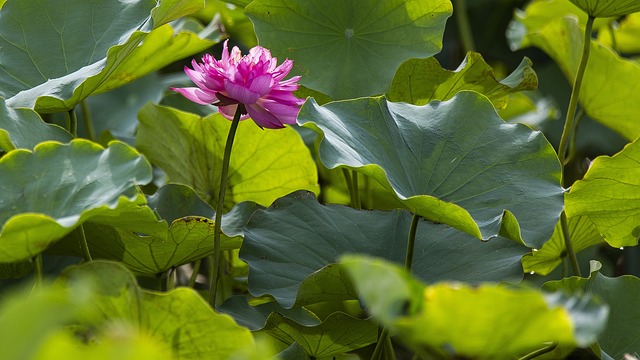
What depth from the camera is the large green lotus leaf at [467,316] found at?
0.58 meters

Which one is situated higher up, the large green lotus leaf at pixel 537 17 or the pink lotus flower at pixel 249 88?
the pink lotus flower at pixel 249 88

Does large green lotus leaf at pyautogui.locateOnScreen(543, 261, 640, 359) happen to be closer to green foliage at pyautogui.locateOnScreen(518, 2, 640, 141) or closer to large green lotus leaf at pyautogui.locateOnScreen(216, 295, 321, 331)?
large green lotus leaf at pyautogui.locateOnScreen(216, 295, 321, 331)

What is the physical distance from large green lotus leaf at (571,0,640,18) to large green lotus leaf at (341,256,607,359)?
0.64 meters

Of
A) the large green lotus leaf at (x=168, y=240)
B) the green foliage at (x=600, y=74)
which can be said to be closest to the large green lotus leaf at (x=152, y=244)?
the large green lotus leaf at (x=168, y=240)

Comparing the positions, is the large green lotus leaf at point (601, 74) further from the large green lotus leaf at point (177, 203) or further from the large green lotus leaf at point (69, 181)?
the large green lotus leaf at point (69, 181)

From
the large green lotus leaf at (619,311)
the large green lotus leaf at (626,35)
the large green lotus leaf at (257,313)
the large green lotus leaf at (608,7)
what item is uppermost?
the large green lotus leaf at (608,7)

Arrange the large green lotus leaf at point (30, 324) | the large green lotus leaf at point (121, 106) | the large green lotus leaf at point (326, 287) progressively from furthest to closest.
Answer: the large green lotus leaf at point (121, 106), the large green lotus leaf at point (326, 287), the large green lotus leaf at point (30, 324)

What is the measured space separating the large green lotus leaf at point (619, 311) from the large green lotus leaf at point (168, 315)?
1.48ft

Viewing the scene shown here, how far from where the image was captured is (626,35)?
204 centimetres

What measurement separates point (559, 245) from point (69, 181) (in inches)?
27.4

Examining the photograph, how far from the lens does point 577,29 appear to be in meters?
1.40

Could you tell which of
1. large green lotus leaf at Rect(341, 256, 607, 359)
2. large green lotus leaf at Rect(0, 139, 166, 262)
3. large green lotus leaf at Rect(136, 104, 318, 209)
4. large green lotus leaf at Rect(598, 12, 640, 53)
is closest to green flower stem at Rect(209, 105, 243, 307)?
large green lotus leaf at Rect(0, 139, 166, 262)

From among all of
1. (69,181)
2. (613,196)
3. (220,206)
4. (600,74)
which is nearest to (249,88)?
(220,206)

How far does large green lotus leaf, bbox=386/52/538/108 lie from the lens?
4.12ft
